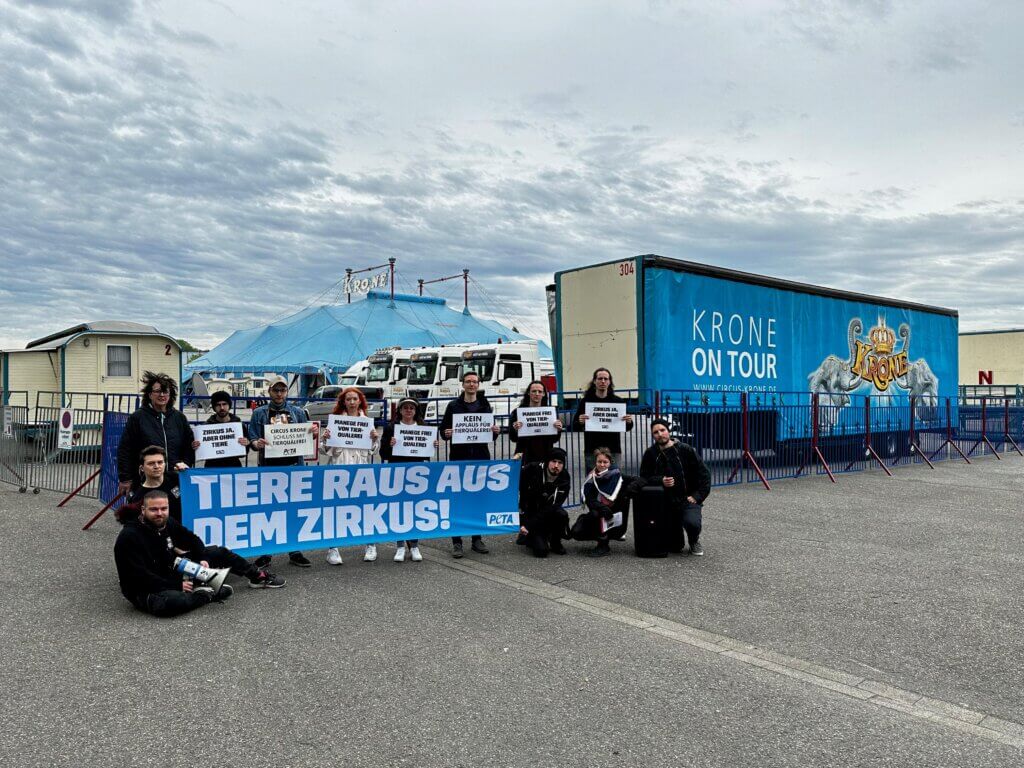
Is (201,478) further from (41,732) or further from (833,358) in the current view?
(833,358)

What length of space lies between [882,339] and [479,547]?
14.4 meters

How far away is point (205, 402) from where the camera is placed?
784 inches

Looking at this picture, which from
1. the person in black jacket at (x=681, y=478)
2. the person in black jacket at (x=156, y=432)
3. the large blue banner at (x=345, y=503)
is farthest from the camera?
the person in black jacket at (x=681, y=478)

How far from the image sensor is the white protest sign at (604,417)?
9023 mm

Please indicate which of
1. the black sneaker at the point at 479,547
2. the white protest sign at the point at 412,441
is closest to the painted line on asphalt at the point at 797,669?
the black sneaker at the point at 479,547

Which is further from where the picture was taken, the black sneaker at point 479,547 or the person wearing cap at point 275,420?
the black sneaker at point 479,547

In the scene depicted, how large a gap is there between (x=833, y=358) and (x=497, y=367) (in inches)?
425

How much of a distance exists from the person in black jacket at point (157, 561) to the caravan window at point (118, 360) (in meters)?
13.3

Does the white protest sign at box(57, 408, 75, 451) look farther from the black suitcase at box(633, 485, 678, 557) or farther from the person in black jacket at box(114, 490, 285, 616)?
the black suitcase at box(633, 485, 678, 557)

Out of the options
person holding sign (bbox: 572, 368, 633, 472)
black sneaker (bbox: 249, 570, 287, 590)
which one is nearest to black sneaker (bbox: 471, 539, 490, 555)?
person holding sign (bbox: 572, 368, 633, 472)

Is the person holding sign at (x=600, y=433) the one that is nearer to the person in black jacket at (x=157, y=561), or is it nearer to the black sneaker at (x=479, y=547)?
the black sneaker at (x=479, y=547)

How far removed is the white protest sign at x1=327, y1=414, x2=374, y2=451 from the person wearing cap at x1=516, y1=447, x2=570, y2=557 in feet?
5.46

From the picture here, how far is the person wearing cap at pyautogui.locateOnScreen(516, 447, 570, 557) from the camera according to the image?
26.6 feet

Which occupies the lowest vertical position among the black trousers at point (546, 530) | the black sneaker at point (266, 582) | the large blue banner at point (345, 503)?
the black sneaker at point (266, 582)
